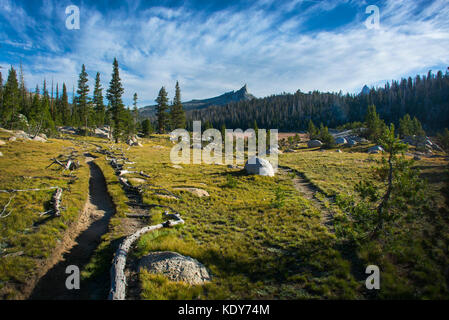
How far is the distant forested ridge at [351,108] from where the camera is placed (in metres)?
151

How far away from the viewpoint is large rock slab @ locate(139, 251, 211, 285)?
6832 millimetres

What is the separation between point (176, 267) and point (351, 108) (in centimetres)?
20930

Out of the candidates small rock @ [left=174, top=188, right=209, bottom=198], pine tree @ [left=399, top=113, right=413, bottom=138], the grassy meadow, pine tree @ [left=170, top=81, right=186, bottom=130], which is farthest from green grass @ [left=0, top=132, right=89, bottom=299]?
pine tree @ [left=399, top=113, right=413, bottom=138]

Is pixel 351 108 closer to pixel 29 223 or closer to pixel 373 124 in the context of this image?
pixel 373 124

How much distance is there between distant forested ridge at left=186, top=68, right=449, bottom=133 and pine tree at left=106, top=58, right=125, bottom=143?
106332 millimetres

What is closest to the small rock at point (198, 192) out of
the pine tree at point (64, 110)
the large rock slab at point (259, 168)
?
the large rock slab at point (259, 168)

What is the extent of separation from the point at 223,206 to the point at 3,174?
2019 centimetres

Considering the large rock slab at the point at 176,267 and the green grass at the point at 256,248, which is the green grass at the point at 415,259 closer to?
the green grass at the point at 256,248

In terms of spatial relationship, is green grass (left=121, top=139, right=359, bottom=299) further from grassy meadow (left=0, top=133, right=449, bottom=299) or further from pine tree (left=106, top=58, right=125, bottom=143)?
pine tree (left=106, top=58, right=125, bottom=143)

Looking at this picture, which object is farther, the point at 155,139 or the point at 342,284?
the point at 155,139
